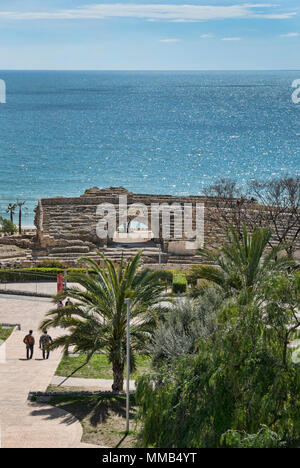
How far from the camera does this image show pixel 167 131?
479 feet

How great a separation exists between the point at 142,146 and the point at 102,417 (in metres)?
116

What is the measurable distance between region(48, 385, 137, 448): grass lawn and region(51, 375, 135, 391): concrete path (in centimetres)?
160

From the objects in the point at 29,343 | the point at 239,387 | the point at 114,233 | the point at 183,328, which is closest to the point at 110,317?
the point at 183,328

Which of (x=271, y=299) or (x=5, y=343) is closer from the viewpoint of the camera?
(x=271, y=299)

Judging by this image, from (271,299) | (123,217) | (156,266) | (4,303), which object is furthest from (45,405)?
(123,217)

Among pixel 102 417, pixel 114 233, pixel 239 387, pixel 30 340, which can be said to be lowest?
pixel 102 417

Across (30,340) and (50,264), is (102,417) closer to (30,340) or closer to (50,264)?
(30,340)

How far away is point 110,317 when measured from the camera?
18.3 metres

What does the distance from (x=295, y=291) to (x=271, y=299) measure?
52 cm

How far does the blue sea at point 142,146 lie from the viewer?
9819cm

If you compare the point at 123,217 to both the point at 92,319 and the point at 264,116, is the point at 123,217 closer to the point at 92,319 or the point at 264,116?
the point at 92,319

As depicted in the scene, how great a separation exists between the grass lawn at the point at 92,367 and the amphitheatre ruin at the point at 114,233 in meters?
12.3

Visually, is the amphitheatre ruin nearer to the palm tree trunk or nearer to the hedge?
the hedge

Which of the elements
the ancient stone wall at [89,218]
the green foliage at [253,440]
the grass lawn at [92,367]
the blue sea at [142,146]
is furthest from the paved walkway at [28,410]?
the blue sea at [142,146]
